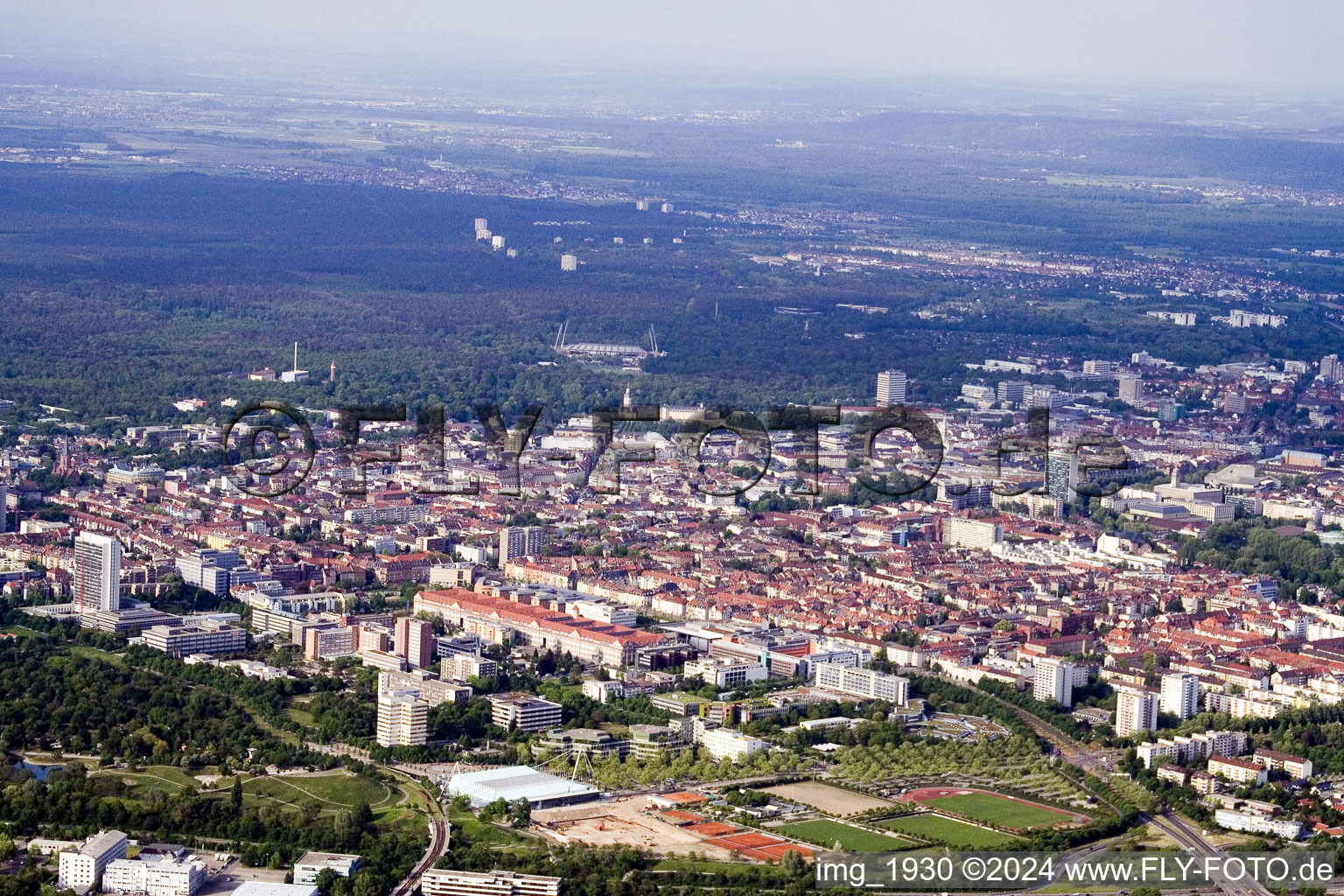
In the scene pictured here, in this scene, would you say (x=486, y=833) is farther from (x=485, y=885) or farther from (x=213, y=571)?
(x=213, y=571)

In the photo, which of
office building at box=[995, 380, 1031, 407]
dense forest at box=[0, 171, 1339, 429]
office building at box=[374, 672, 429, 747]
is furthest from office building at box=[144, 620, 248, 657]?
office building at box=[995, 380, 1031, 407]

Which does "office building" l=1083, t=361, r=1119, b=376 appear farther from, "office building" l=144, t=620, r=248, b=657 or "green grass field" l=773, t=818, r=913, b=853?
"green grass field" l=773, t=818, r=913, b=853

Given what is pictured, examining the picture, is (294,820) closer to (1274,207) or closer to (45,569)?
(45,569)

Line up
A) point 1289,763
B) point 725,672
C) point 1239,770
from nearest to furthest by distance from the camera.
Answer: point 1239,770, point 1289,763, point 725,672

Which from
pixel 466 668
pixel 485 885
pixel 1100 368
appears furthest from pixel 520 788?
pixel 1100 368

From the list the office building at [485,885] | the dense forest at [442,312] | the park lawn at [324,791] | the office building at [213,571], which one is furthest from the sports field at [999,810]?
the dense forest at [442,312]

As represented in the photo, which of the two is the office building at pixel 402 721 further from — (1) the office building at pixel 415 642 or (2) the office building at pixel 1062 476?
(2) the office building at pixel 1062 476

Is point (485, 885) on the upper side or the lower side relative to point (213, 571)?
upper
